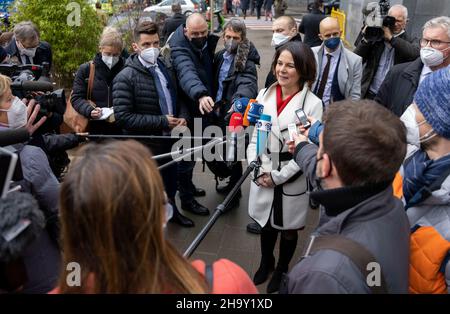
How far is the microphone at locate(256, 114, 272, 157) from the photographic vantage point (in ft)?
9.25

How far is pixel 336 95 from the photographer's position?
13.6 feet

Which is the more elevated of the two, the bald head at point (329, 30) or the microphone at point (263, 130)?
the bald head at point (329, 30)

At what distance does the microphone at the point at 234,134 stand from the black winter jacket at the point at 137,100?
82 cm

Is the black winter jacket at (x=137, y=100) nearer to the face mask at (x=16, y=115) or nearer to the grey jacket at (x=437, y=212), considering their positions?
the face mask at (x=16, y=115)

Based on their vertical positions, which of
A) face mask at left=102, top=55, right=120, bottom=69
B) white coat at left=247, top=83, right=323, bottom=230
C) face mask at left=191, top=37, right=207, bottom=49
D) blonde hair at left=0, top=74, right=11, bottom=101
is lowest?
white coat at left=247, top=83, right=323, bottom=230

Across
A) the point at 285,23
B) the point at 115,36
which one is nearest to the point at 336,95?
the point at 285,23

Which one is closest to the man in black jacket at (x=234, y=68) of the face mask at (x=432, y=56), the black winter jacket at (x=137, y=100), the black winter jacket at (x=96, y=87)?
the black winter jacket at (x=137, y=100)

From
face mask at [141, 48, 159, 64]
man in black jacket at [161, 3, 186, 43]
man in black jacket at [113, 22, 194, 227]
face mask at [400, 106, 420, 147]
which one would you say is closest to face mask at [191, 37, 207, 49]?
man in black jacket at [113, 22, 194, 227]

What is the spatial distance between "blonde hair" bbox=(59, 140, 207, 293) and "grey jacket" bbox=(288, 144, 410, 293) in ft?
1.24

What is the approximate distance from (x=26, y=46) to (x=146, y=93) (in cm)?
234

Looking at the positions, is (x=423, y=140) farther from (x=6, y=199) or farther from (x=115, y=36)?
(x=115, y=36)

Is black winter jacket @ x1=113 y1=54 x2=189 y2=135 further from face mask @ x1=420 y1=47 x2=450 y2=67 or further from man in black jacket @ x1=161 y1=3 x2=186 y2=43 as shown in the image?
man in black jacket @ x1=161 y1=3 x2=186 y2=43

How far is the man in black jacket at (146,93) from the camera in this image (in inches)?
136

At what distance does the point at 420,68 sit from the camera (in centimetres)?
330
